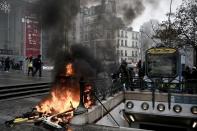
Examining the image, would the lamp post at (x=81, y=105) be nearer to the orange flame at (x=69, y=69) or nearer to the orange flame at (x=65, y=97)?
the orange flame at (x=65, y=97)

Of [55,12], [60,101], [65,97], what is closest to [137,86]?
[65,97]

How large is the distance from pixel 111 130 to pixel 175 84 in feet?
19.6

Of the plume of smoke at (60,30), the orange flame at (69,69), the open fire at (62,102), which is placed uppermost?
the plume of smoke at (60,30)

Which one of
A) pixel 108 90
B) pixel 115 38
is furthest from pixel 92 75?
pixel 115 38

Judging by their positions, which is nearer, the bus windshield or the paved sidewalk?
the paved sidewalk

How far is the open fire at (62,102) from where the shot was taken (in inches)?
326

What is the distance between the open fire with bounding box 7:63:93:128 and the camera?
8289 millimetres

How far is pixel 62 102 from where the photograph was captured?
9.53 m

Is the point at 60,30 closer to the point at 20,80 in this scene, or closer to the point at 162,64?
the point at 162,64

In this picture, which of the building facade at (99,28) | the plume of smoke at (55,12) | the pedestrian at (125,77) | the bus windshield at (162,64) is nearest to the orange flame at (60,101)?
the plume of smoke at (55,12)

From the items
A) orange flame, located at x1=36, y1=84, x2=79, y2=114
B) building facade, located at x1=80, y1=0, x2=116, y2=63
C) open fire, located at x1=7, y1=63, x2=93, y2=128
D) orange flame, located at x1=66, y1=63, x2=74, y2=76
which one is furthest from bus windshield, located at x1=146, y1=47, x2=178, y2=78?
orange flame, located at x1=36, y1=84, x2=79, y2=114

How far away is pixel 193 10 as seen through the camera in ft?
83.0

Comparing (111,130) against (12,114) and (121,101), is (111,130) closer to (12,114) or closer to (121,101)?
(12,114)

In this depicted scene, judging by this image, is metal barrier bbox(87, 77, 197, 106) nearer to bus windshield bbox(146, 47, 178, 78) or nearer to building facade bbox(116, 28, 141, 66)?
building facade bbox(116, 28, 141, 66)
